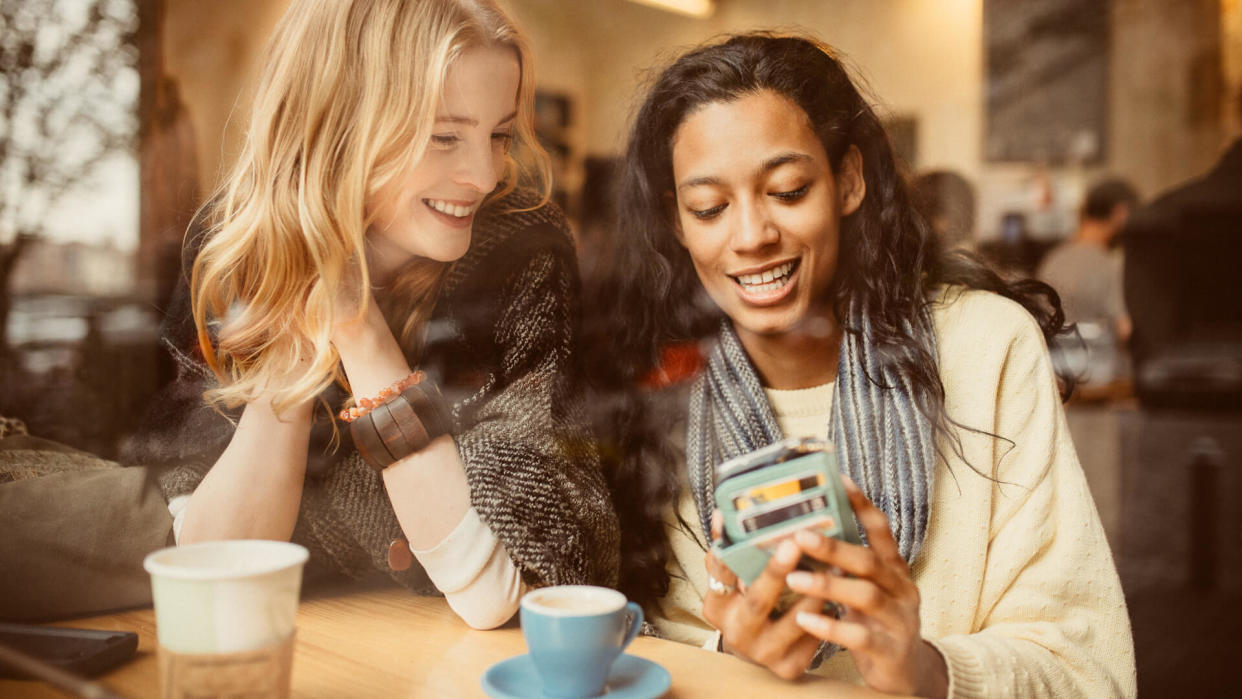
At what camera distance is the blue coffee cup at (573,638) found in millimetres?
833

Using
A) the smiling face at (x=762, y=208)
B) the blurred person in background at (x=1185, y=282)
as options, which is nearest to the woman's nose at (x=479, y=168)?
the smiling face at (x=762, y=208)

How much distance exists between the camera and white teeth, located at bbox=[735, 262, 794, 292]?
1.12 m

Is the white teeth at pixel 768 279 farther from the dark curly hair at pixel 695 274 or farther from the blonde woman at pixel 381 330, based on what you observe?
the blonde woman at pixel 381 330

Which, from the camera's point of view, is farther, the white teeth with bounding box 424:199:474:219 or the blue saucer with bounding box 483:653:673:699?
the white teeth with bounding box 424:199:474:219

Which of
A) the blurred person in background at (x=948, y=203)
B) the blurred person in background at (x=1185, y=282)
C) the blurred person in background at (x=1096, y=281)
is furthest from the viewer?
the blurred person in background at (x=1185, y=282)

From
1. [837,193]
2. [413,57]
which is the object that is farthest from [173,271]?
[837,193]

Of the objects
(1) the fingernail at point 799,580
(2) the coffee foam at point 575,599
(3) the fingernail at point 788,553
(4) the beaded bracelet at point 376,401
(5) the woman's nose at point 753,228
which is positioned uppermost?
(5) the woman's nose at point 753,228

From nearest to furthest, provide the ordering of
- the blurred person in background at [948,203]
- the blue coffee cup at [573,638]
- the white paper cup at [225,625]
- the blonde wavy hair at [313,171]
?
1. the white paper cup at [225,625]
2. the blue coffee cup at [573,638]
3. the blonde wavy hair at [313,171]
4. the blurred person in background at [948,203]

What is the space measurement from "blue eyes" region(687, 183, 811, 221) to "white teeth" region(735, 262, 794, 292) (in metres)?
0.08

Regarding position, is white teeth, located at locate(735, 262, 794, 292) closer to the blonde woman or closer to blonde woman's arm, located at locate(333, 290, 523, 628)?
the blonde woman

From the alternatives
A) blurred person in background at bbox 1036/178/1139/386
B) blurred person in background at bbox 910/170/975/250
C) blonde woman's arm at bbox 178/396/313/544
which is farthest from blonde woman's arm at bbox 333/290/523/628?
blurred person in background at bbox 1036/178/1139/386

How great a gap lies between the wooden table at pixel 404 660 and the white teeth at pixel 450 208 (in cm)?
45

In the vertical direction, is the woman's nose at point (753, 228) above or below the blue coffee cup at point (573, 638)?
above

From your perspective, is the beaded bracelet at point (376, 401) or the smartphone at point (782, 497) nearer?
the smartphone at point (782, 497)
